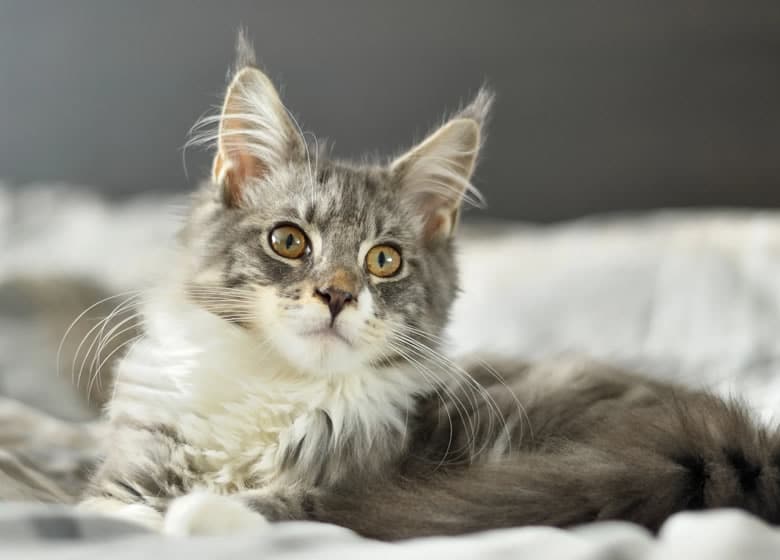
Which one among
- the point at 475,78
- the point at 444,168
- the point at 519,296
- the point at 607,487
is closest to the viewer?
the point at 607,487

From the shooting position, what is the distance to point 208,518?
3.34 feet

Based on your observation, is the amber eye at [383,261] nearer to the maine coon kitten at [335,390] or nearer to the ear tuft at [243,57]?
the maine coon kitten at [335,390]

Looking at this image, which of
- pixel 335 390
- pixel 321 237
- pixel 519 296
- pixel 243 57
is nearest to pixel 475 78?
pixel 519 296

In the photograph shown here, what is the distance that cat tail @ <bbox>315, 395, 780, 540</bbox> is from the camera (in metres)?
0.99

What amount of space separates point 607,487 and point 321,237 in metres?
0.61

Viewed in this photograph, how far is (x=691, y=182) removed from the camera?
3244mm

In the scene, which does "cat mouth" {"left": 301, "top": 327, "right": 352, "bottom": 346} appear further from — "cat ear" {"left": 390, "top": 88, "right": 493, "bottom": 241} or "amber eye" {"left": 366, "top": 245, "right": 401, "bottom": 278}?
"cat ear" {"left": 390, "top": 88, "right": 493, "bottom": 241}

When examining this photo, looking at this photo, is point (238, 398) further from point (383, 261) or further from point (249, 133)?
point (249, 133)

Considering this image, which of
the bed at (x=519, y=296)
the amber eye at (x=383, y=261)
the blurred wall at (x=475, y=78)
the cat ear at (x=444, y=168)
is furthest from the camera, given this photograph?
the blurred wall at (x=475, y=78)

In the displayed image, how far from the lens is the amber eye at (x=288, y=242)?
1340 millimetres

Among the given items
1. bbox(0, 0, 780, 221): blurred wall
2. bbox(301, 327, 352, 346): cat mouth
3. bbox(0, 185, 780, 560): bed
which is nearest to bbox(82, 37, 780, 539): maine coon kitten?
bbox(301, 327, 352, 346): cat mouth

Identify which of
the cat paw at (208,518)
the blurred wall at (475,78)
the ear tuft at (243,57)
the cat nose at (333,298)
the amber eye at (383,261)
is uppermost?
the blurred wall at (475,78)

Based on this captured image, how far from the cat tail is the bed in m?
0.12

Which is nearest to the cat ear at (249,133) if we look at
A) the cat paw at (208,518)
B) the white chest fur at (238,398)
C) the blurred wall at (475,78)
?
the white chest fur at (238,398)
